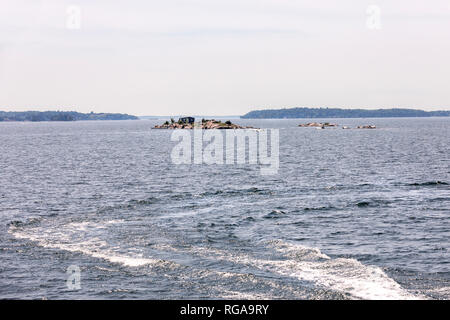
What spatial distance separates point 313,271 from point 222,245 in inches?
343

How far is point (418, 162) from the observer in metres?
102

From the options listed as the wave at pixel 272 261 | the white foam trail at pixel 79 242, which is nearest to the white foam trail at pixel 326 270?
the wave at pixel 272 261

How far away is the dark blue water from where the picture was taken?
105 feet

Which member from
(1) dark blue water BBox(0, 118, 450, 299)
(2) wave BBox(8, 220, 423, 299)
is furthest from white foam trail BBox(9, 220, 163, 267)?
(1) dark blue water BBox(0, 118, 450, 299)

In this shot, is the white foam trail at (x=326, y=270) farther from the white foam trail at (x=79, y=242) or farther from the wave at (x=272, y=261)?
the white foam trail at (x=79, y=242)

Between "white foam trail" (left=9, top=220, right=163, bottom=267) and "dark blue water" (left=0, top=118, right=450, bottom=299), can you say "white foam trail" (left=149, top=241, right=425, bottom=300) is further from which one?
"white foam trail" (left=9, top=220, right=163, bottom=267)

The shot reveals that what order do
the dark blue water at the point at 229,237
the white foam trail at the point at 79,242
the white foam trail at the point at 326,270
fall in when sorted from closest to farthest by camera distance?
the white foam trail at the point at 326,270, the dark blue water at the point at 229,237, the white foam trail at the point at 79,242

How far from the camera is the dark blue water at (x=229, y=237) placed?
31.9 metres

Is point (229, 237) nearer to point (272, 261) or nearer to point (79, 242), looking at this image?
point (272, 261)

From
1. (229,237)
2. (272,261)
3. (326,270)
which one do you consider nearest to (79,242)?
(229,237)

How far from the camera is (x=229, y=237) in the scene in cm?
4331

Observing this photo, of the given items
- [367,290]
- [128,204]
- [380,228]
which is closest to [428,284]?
[367,290]

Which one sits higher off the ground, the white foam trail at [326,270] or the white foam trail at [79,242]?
the white foam trail at [79,242]

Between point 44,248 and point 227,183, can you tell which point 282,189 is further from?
point 44,248
